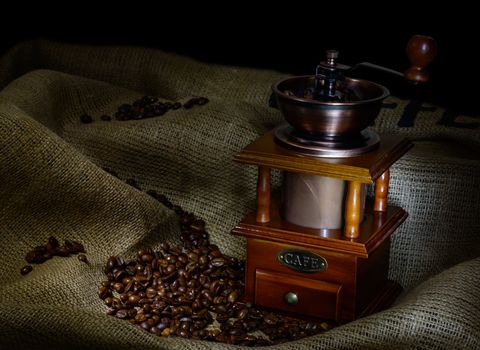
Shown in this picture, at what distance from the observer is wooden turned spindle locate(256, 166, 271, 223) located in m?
2.51

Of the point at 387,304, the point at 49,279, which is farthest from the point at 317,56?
the point at 49,279

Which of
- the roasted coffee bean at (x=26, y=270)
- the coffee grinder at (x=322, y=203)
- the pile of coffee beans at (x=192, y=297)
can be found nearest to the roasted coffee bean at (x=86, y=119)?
the pile of coffee beans at (x=192, y=297)

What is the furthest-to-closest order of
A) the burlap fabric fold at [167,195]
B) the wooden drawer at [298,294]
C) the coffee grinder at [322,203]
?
the wooden drawer at [298,294], the coffee grinder at [322,203], the burlap fabric fold at [167,195]

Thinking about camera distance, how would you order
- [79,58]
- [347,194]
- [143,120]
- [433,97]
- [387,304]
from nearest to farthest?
1. [347,194]
2. [387,304]
3. [143,120]
4. [433,97]
5. [79,58]

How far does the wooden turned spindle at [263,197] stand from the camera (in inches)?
98.9

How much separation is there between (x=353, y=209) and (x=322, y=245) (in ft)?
0.39

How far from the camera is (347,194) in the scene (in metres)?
2.42

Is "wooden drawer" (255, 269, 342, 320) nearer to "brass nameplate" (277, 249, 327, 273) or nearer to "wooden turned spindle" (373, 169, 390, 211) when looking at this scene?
"brass nameplate" (277, 249, 327, 273)

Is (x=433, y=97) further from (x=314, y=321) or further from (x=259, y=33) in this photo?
(x=314, y=321)

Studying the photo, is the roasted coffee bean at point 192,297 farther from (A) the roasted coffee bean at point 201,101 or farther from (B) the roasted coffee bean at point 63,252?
(A) the roasted coffee bean at point 201,101

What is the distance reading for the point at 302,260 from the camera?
8.18 feet

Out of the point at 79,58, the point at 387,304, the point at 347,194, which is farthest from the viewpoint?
the point at 79,58

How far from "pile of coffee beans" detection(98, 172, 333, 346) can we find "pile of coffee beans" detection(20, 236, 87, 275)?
0.32 feet

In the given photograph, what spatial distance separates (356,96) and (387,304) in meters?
0.59
